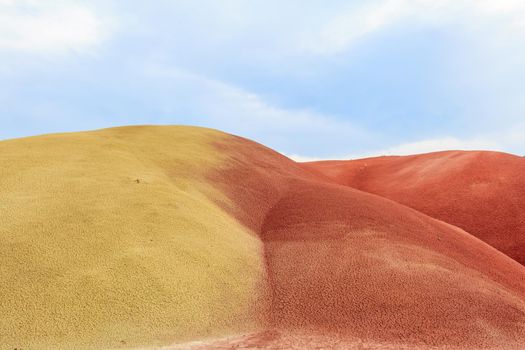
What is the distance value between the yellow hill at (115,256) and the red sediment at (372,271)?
676 mm

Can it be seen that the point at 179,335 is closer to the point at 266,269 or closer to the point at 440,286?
the point at 266,269

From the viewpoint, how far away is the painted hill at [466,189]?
811 inches

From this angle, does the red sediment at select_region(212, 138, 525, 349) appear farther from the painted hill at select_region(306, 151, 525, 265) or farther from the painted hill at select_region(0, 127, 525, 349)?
the painted hill at select_region(306, 151, 525, 265)

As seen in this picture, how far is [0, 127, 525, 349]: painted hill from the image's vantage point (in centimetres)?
778

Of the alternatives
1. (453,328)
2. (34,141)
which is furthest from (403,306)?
(34,141)

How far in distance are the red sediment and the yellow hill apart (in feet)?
2.22

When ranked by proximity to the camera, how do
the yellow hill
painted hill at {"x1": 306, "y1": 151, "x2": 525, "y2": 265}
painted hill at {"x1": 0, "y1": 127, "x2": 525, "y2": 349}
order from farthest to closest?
painted hill at {"x1": 306, "y1": 151, "x2": 525, "y2": 265}
painted hill at {"x1": 0, "y1": 127, "x2": 525, "y2": 349}
the yellow hill

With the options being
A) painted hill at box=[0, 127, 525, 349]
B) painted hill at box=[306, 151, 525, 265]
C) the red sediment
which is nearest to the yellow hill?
painted hill at box=[0, 127, 525, 349]

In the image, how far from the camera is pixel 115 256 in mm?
8984

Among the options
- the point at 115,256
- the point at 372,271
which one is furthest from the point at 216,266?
the point at 372,271

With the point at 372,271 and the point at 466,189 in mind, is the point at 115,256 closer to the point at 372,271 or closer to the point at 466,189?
the point at 372,271

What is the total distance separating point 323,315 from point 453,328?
2207 millimetres

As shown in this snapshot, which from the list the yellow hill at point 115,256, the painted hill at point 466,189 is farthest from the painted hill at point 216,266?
the painted hill at point 466,189

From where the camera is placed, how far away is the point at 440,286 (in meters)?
9.78
